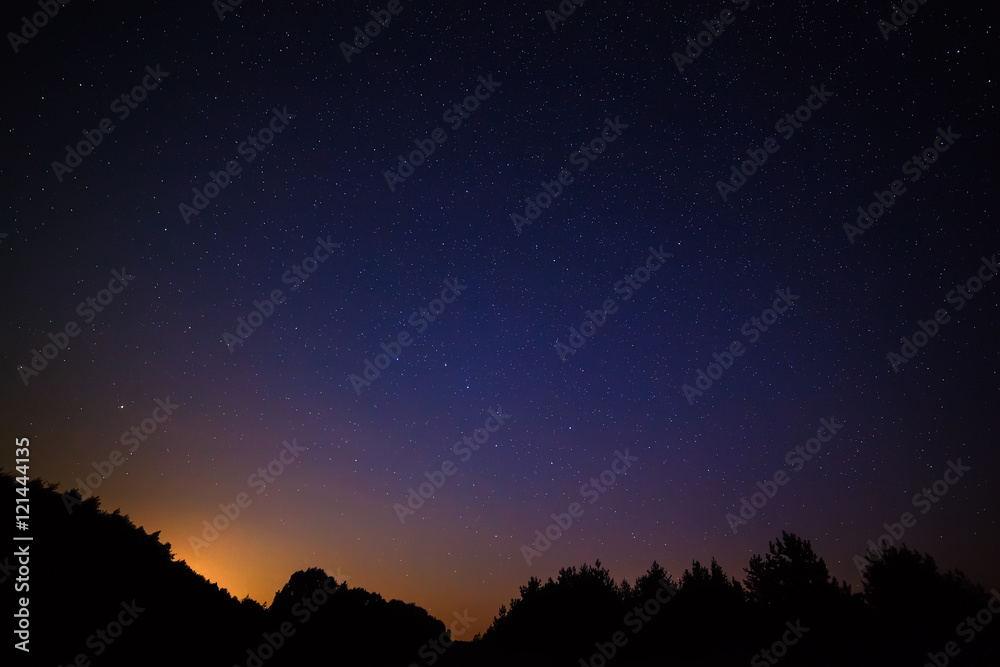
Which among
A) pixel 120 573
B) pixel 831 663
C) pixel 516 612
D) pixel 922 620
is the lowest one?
pixel 516 612

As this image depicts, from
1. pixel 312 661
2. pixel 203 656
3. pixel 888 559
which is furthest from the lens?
pixel 888 559

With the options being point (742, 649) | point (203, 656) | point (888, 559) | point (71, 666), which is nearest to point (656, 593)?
point (742, 649)

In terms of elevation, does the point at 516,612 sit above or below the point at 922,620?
below

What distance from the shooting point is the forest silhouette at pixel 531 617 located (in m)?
11.8

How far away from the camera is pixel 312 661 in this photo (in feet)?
59.2

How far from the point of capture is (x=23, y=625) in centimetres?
958

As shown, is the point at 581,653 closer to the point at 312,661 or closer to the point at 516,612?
the point at 516,612

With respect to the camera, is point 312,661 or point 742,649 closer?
point 742,649

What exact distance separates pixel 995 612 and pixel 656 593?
14915 mm

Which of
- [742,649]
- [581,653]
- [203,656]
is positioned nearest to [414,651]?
[581,653]

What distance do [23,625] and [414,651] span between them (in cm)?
1932

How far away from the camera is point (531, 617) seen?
2531 centimetres

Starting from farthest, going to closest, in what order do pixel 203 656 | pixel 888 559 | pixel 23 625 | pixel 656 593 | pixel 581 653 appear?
pixel 656 593 < pixel 888 559 < pixel 581 653 < pixel 203 656 < pixel 23 625

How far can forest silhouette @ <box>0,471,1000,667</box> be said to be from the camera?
1183 cm
